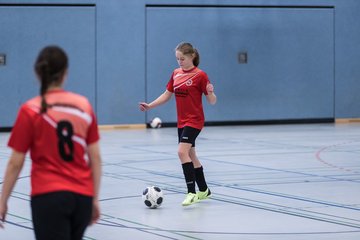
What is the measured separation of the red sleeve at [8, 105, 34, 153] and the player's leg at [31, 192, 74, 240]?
32cm

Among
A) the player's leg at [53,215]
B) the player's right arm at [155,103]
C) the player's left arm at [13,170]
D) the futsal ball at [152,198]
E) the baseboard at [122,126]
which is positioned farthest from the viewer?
the baseboard at [122,126]

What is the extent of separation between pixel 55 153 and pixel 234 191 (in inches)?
263

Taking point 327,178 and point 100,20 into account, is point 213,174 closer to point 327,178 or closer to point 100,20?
point 327,178

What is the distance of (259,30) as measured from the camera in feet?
80.8

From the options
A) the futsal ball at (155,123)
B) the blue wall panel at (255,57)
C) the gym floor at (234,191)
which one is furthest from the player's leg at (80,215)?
the blue wall panel at (255,57)

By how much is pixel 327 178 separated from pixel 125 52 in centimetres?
1178

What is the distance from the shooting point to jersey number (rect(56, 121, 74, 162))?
15.5 feet

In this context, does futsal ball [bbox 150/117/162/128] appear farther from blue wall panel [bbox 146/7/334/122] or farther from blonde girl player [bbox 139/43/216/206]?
blonde girl player [bbox 139/43/216/206]

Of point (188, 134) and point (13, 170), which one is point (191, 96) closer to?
point (188, 134)

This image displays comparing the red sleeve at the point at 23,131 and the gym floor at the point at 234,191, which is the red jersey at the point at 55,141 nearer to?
the red sleeve at the point at 23,131

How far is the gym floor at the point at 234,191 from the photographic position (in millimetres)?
8461

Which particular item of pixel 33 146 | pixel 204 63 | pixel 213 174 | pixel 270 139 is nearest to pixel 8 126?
pixel 204 63

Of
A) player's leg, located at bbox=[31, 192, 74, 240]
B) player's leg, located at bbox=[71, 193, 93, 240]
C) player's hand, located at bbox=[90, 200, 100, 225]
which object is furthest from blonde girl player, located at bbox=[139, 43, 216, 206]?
player's leg, located at bbox=[31, 192, 74, 240]

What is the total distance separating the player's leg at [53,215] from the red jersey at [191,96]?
5.35 meters
